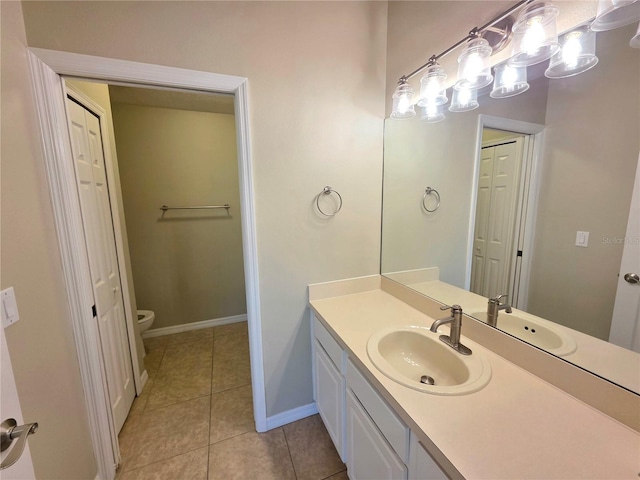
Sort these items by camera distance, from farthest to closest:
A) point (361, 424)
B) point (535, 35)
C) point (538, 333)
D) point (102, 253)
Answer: point (102, 253) < point (361, 424) < point (538, 333) < point (535, 35)

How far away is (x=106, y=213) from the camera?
5.45 ft

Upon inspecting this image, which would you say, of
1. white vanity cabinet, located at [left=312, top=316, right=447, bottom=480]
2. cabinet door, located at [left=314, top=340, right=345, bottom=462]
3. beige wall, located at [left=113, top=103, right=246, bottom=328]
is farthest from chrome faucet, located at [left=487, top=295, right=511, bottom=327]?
beige wall, located at [left=113, top=103, right=246, bottom=328]

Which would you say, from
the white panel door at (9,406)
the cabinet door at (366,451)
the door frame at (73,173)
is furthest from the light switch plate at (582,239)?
the white panel door at (9,406)

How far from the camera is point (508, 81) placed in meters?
1.03

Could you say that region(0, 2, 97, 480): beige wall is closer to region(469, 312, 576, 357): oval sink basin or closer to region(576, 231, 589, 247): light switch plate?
region(469, 312, 576, 357): oval sink basin

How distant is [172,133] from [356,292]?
2.52 metres

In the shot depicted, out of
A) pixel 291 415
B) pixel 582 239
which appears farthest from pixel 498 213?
pixel 291 415

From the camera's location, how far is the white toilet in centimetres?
242

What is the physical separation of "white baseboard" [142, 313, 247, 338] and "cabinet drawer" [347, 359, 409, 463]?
2.40 metres

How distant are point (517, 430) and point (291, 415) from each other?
1.44 metres

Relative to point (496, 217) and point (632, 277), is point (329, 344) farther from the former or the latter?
point (632, 277)

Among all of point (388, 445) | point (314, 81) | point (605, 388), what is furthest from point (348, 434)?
point (314, 81)

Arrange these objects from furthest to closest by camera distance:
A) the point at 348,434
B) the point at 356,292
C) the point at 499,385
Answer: the point at 356,292, the point at 348,434, the point at 499,385

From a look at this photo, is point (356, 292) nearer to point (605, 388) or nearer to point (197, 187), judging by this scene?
point (605, 388)
